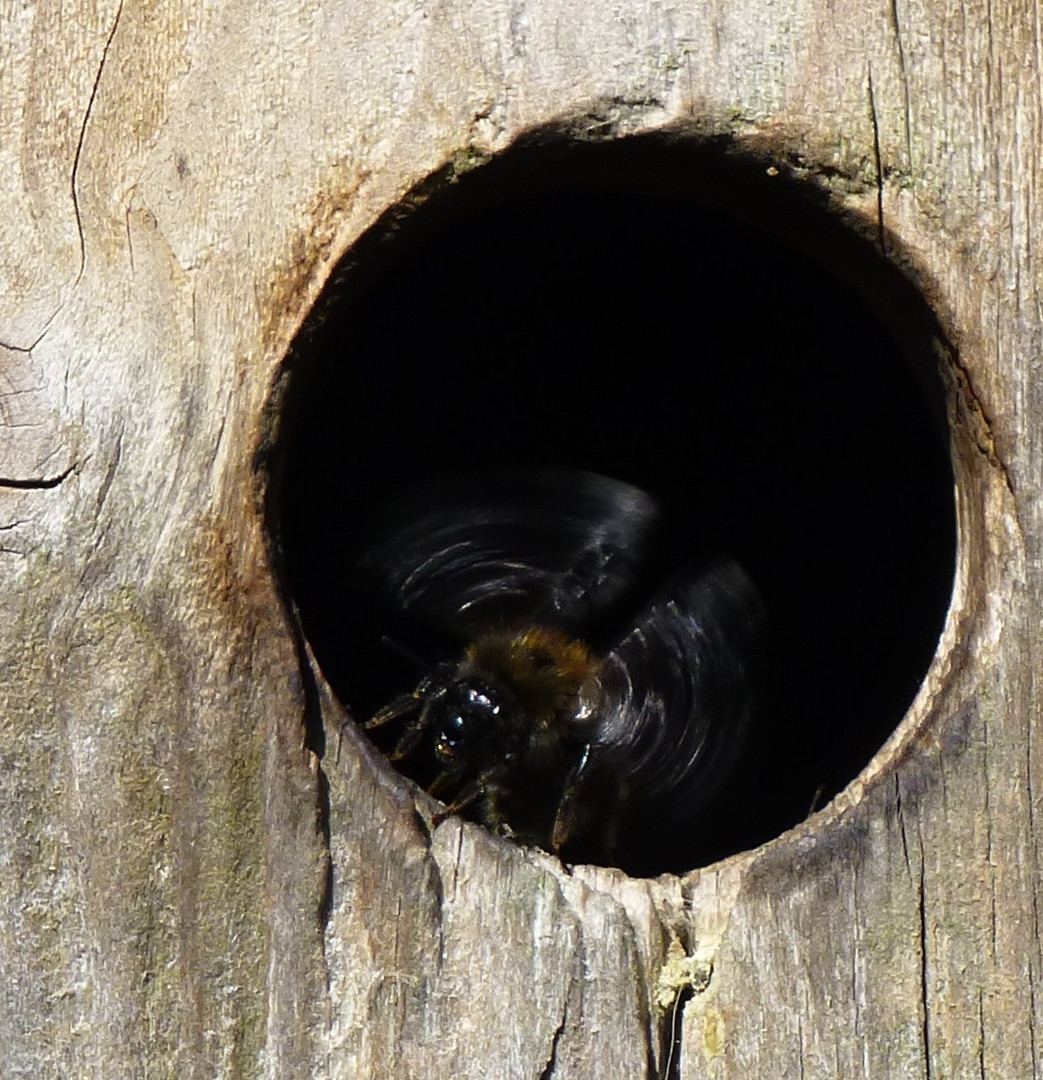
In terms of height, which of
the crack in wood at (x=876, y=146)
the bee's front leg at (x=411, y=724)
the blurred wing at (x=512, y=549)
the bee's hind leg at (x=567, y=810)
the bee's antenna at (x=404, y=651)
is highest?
the crack in wood at (x=876, y=146)

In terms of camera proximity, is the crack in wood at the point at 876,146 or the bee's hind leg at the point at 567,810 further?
the bee's hind leg at the point at 567,810

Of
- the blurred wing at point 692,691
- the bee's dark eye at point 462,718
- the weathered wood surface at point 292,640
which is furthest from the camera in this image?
the blurred wing at point 692,691

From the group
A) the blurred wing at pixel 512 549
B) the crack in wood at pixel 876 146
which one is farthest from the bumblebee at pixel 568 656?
the crack in wood at pixel 876 146

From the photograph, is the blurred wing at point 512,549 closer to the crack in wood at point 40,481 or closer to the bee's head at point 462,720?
the bee's head at point 462,720

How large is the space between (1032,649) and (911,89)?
52 cm

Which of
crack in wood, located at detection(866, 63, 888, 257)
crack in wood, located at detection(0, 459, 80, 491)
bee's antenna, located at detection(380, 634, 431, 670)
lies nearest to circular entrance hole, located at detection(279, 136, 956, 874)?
bee's antenna, located at detection(380, 634, 431, 670)

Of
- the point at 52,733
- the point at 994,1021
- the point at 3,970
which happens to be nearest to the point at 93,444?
the point at 52,733

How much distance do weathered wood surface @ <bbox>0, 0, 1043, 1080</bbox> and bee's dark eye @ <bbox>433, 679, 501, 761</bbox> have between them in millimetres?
631

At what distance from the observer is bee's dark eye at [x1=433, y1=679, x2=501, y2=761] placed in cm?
201

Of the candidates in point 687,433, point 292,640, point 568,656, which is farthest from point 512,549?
point 292,640

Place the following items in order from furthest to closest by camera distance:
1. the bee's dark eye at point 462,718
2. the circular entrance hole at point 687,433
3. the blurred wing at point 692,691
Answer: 1. the blurred wing at point 692,691
2. the bee's dark eye at point 462,718
3. the circular entrance hole at point 687,433

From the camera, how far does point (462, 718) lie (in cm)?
203

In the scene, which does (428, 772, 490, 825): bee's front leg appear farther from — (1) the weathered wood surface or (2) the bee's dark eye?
(1) the weathered wood surface

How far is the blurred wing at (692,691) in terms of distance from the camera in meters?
2.12
